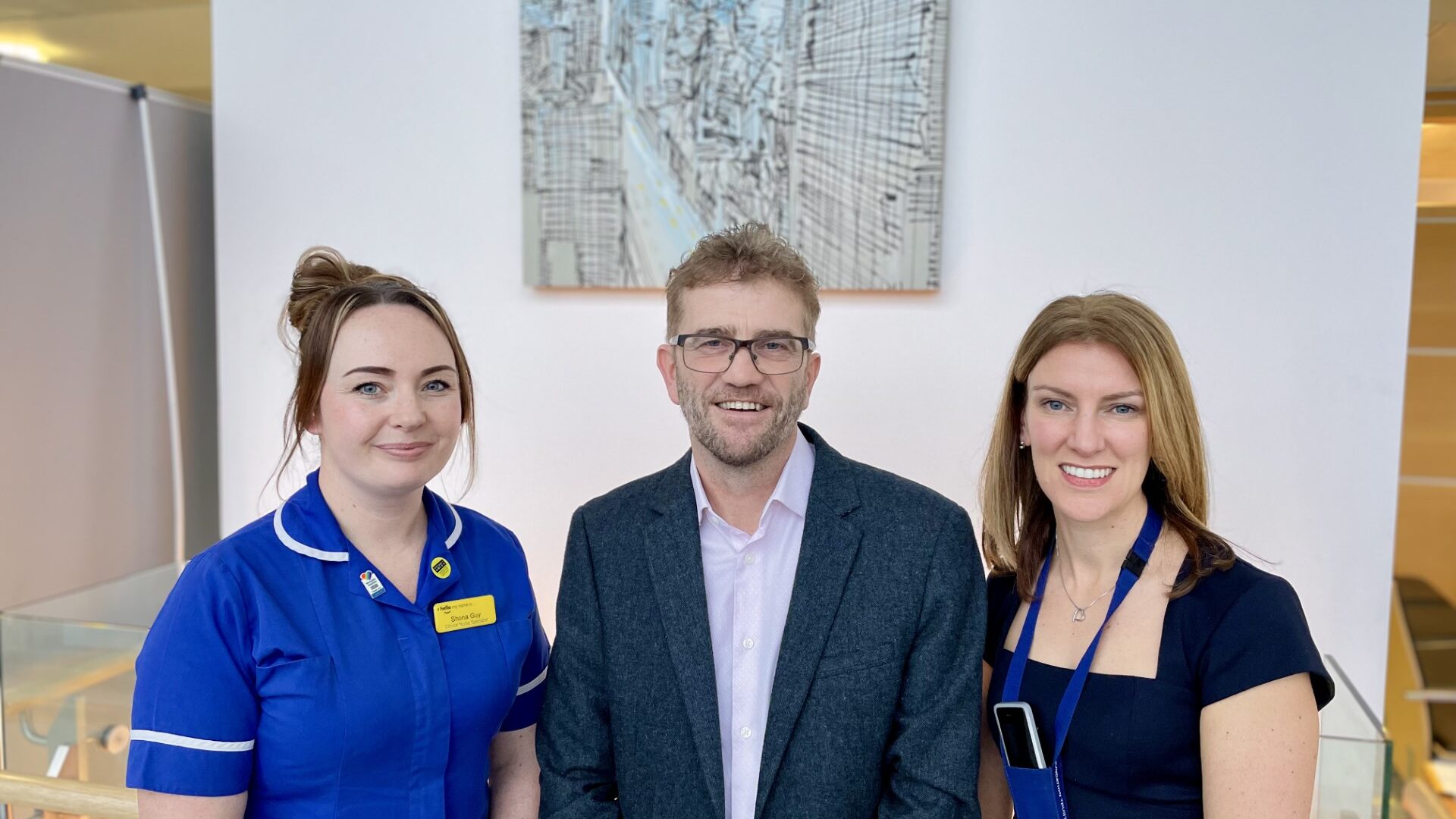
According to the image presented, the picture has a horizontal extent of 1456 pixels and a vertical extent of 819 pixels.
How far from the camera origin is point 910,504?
70.7 inches

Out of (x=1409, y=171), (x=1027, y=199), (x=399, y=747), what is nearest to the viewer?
(x=399, y=747)

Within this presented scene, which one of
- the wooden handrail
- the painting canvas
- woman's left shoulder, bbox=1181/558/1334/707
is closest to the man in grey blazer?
woman's left shoulder, bbox=1181/558/1334/707

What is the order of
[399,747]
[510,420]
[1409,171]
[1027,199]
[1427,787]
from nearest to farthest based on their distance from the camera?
[399,747]
[1409,171]
[1027,199]
[510,420]
[1427,787]

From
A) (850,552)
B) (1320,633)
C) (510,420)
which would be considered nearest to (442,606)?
(850,552)

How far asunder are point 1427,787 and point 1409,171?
3.39 m

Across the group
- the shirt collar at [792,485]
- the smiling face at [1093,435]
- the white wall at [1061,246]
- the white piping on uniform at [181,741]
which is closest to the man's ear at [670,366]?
the shirt collar at [792,485]

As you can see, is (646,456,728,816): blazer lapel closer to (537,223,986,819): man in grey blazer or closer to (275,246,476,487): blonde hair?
(537,223,986,819): man in grey blazer

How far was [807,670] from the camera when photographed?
1673mm

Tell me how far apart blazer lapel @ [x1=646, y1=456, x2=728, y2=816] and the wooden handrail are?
35.5 inches

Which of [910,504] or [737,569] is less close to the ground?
[910,504]

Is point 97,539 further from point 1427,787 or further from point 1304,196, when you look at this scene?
point 1427,787

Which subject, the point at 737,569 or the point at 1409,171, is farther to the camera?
the point at 1409,171

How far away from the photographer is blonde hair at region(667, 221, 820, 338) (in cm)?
178

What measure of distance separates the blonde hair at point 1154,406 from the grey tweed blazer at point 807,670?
0.22 m
